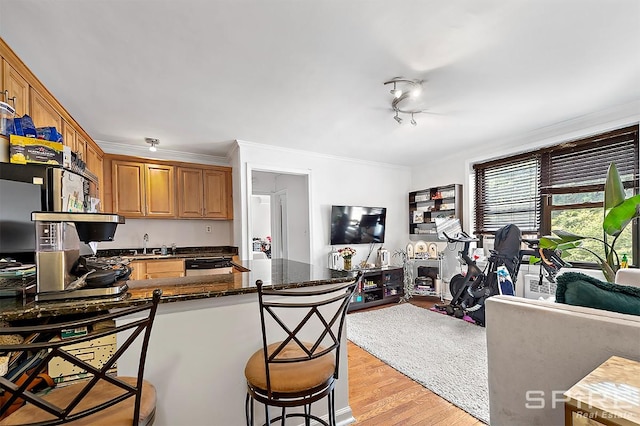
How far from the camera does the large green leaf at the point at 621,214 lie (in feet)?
6.40

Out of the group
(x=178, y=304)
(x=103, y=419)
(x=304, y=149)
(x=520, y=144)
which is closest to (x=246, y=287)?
(x=178, y=304)

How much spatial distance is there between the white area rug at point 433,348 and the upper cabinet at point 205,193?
8.53ft

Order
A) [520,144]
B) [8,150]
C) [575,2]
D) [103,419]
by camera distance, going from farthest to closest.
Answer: [520,144], [8,150], [575,2], [103,419]

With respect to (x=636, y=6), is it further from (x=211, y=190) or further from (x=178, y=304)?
(x=211, y=190)

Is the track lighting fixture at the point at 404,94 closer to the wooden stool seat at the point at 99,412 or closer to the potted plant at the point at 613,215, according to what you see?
the potted plant at the point at 613,215

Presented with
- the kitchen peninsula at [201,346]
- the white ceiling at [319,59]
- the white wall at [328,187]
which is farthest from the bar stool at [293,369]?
the white wall at [328,187]

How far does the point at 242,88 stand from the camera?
2.45 m

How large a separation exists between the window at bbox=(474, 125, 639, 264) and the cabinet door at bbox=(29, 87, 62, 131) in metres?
5.21

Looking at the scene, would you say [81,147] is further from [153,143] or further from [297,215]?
[297,215]

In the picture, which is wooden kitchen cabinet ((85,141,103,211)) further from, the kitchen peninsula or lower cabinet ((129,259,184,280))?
the kitchen peninsula

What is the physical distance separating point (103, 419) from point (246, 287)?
0.69 meters

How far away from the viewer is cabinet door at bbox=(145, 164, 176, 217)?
4.02 metres

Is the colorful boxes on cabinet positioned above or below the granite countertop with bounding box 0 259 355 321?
above

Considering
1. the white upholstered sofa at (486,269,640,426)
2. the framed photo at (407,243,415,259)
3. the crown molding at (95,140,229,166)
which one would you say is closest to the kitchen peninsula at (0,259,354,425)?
the white upholstered sofa at (486,269,640,426)
